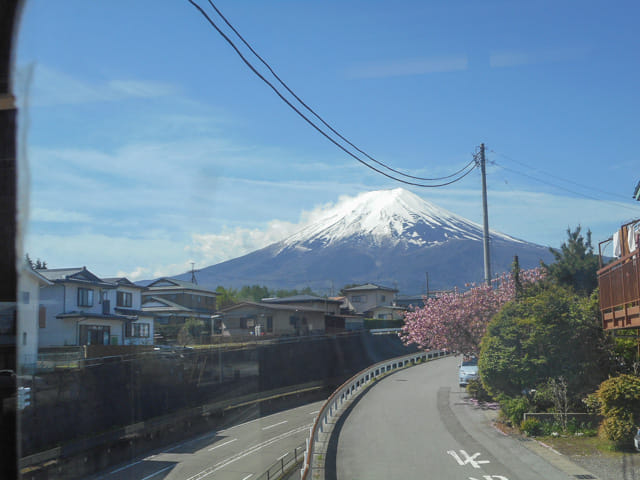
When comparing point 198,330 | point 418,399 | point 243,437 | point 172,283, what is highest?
point 172,283

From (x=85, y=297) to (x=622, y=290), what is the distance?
18.4 m

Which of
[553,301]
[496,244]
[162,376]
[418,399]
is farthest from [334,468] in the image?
[496,244]

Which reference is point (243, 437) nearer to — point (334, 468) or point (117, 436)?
point (117, 436)

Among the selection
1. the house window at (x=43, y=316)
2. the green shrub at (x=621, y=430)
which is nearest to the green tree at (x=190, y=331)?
the house window at (x=43, y=316)

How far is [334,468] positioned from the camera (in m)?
12.6

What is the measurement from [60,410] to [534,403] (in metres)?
15.0

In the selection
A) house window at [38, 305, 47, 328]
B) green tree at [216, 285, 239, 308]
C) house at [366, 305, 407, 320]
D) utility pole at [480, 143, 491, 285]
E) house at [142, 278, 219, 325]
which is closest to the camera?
house window at [38, 305, 47, 328]

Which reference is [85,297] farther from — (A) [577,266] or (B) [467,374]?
(A) [577,266]

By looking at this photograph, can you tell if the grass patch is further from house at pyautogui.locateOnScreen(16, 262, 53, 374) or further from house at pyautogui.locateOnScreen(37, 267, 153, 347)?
house at pyautogui.locateOnScreen(37, 267, 153, 347)

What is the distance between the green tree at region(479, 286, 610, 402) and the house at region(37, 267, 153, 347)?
13.9m

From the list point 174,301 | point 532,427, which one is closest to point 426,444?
point 532,427

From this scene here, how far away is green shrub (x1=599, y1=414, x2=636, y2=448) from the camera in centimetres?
1209

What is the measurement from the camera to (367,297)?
Answer: 68562mm

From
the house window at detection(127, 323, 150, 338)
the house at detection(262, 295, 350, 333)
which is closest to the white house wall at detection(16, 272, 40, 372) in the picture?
the house window at detection(127, 323, 150, 338)
